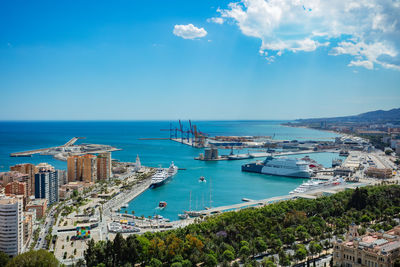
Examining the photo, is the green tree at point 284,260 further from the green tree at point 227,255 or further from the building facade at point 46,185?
the building facade at point 46,185

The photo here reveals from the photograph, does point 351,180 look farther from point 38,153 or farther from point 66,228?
point 38,153

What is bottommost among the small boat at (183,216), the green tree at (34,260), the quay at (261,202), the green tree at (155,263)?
the small boat at (183,216)

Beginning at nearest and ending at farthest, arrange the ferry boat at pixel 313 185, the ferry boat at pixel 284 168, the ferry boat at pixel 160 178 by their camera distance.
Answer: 1. the ferry boat at pixel 313 185
2. the ferry boat at pixel 160 178
3. the ferry boat at pixel 284 168

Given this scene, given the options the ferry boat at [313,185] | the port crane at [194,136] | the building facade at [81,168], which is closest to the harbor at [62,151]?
the port crane at [194,136]

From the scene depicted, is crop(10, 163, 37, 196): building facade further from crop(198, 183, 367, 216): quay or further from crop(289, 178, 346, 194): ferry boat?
crop(289, 178, 346, 194): ferry boat

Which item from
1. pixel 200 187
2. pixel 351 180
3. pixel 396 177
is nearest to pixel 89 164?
pixel 200 187

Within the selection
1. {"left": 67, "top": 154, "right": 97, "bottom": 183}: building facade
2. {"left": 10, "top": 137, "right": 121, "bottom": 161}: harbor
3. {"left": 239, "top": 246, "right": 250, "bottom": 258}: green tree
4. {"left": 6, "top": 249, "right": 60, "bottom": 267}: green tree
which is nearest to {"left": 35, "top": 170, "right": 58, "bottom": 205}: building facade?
{"left": 67, "top": 154, "right": 97, "bottom": 183}: building facade

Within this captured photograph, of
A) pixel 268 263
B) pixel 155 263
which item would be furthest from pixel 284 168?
pixel 155 263

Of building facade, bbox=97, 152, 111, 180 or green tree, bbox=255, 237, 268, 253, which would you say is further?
building facade, bbox=97, 152, 111, 180
